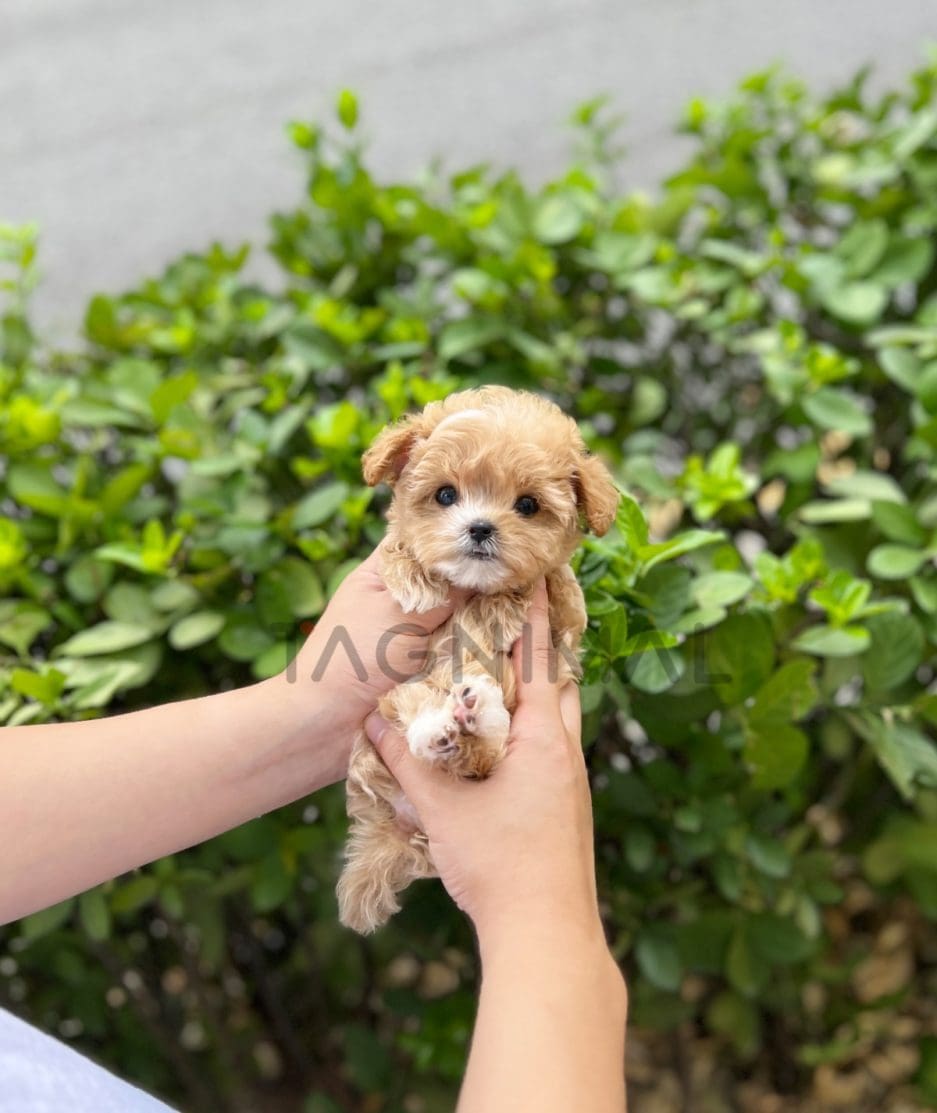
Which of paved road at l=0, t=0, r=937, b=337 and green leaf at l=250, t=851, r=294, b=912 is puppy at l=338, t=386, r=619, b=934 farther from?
paved road at l=0, t=0, r=937, b=337

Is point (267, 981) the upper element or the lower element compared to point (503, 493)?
lower

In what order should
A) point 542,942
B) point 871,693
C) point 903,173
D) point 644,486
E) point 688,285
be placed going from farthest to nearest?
1. point 903,173
2. point 688,285
3. point 644,486
4. point 871,693
5. point 542,942

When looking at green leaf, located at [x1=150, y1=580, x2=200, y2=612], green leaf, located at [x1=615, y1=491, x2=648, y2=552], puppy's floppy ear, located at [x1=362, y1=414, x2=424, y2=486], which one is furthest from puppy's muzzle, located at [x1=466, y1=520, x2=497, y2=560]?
green leaf, located at [x1=150, y1=580, x2=200, y2=612]

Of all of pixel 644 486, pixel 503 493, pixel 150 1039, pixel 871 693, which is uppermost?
pixel 503 493

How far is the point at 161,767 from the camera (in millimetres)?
913

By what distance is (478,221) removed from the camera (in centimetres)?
148

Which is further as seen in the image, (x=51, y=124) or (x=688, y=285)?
(x=51, y=124)

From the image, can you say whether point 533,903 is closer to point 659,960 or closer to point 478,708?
point 478,708

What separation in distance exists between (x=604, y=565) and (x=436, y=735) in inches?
11.8

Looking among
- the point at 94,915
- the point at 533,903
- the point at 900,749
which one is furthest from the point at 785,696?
the point at 94,915

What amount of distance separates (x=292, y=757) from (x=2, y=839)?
253 mm

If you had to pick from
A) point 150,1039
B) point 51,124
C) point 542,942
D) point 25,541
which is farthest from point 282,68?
point 542,942

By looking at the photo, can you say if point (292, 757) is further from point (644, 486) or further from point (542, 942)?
point (644, 486)

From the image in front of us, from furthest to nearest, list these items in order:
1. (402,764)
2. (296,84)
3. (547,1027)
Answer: (296,84) → (402,764) → (547,1027)
